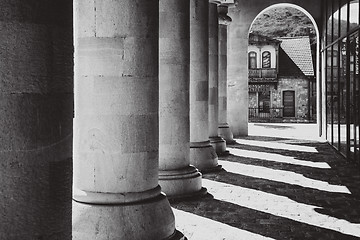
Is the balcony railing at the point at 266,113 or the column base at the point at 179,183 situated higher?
the balcony railing at the point at 266,113

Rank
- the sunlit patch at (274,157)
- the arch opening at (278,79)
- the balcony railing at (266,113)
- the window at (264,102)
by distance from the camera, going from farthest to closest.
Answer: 1. the window at (264,102)
2. the balcony railing at (266,113)
3. the arch opening at (278,79)
4. the sunlit patch at (274,157)

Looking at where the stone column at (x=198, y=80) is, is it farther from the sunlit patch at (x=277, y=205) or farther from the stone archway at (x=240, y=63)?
the stone archway at (x=240, y=63)

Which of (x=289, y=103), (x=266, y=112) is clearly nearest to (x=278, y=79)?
(x=289, y=103)

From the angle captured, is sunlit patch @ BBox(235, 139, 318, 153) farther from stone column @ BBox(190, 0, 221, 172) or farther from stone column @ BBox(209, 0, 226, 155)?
stone column @ BBox(190, 0, 221, 172)

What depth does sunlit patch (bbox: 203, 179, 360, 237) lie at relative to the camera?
8.16 m

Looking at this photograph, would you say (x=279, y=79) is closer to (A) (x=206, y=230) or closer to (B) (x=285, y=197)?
(B) (x=285, y=197)

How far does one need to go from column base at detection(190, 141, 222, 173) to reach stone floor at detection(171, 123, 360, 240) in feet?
0.94

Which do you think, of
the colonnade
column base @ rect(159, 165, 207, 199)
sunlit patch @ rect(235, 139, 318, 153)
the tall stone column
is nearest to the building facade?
sunlit patch @ rect(235, 139, 318, 153)

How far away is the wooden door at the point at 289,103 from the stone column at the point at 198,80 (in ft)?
145

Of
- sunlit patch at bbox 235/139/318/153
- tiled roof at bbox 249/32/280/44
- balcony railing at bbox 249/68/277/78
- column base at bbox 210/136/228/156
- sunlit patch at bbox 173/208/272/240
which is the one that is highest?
tiled roof at bbox 249/32/280/44

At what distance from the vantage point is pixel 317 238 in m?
7.34

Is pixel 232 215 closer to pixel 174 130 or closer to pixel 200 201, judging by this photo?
pixel 200 201

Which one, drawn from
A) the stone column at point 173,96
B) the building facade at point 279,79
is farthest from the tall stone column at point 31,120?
the building facade at point 279,79

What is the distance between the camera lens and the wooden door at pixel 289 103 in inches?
2197
